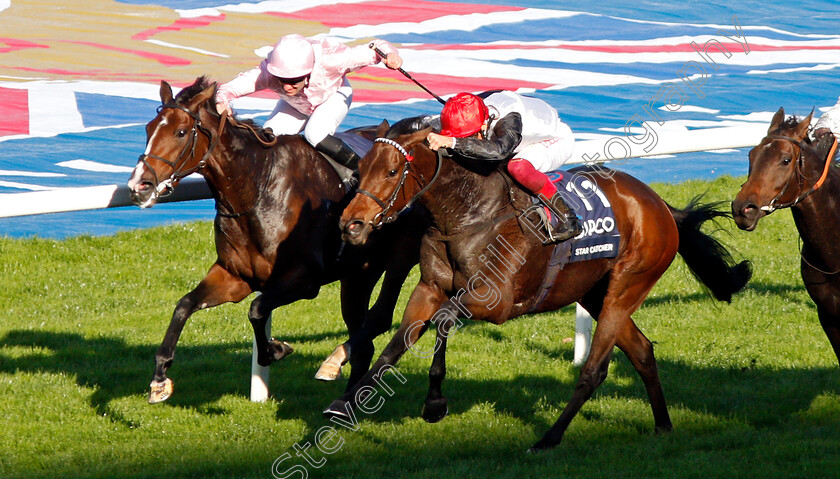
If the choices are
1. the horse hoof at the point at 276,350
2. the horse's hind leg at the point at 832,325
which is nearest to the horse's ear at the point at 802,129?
the horse's hind leg at the point at 832,325

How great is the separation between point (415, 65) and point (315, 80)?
41.3 ft

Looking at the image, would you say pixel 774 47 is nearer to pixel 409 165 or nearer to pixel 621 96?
pixel 621 96

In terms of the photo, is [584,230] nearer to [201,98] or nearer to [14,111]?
[201,98]

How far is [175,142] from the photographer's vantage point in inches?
197

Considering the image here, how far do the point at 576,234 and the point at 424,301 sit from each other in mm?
950

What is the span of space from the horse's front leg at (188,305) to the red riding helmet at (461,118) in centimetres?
157

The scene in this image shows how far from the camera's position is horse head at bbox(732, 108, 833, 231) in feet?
16.5

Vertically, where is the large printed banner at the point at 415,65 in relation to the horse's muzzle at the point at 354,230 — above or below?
below

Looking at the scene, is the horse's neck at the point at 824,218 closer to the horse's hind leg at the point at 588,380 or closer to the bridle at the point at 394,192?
the horse's hind leg at the point at 588,380

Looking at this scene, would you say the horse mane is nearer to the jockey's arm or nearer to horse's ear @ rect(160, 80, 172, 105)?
horse's ear @ rect(160, 80, 172, 105)

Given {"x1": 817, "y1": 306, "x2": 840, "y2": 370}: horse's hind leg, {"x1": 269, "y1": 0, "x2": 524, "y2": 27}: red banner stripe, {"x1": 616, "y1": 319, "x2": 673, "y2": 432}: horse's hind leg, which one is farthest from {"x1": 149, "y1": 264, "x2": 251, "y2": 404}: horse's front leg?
{"x1": 269, "y1": 0, "x2": 524, "y2": 27}: red banner stripe

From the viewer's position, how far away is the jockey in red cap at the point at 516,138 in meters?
4.62

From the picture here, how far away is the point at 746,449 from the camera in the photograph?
Result: 508 cm

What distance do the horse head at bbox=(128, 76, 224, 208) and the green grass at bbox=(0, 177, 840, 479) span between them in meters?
1.49
